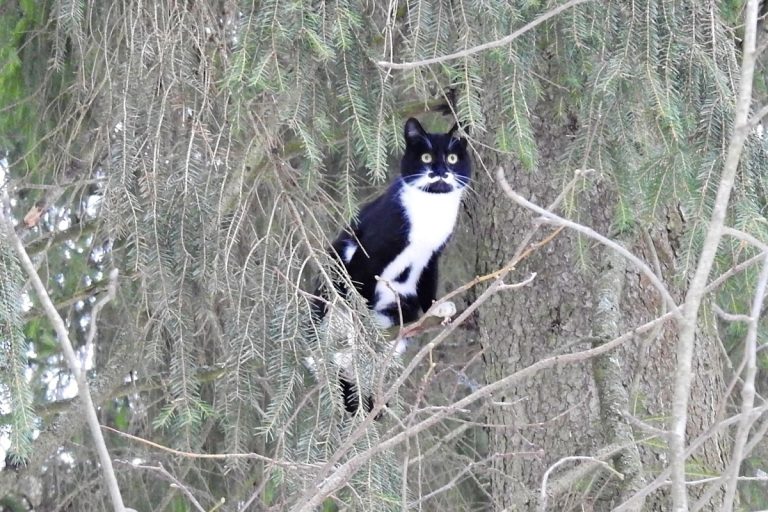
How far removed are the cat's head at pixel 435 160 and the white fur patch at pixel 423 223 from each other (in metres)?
0.03

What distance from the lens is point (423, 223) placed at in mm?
4008

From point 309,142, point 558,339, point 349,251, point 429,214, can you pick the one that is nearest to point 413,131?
point 429,214

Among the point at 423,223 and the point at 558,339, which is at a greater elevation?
the point at 423,223

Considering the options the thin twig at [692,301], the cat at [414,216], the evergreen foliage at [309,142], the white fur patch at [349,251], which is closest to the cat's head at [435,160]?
the cat at [414,216]

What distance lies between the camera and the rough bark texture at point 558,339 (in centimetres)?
347

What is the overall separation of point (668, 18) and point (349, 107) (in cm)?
84

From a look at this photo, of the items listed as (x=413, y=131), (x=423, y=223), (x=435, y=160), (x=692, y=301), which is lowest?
(x=423, y=223)

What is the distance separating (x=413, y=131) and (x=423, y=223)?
13.7 inches

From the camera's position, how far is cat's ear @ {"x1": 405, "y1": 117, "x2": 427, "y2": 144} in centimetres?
397

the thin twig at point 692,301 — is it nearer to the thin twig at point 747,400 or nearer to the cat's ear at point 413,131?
the thin twig at point 747,400

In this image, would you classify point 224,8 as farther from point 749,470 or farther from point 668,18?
point 749,470

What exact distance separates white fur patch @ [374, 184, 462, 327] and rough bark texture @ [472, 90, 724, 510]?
355 mm

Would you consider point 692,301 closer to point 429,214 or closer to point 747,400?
point 747,400

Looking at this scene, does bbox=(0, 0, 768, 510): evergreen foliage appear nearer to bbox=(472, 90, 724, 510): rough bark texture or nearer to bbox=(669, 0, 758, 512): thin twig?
bbox=(472, 90, 724, 510): rough bark texture
